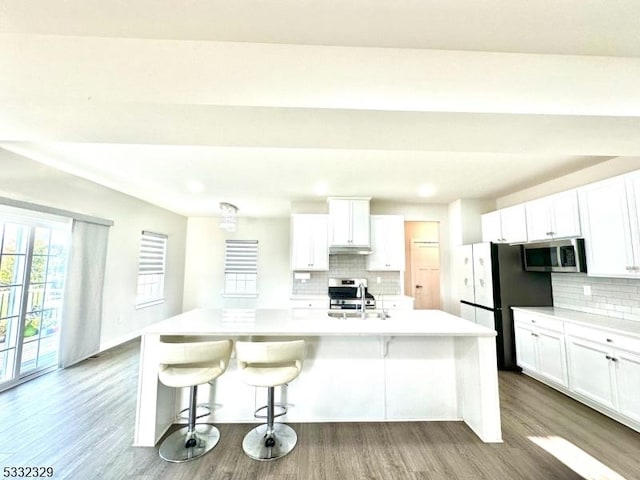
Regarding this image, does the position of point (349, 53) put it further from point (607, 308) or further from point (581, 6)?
point (607, 308)

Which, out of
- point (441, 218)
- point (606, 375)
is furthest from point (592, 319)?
point (441, 218)

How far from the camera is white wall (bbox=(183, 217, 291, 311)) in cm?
648

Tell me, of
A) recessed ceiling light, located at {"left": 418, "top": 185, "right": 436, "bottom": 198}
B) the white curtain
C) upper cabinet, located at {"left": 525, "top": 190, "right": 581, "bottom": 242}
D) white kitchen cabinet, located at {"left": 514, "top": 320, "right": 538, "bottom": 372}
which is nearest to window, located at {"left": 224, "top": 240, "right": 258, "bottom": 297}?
the white curtain

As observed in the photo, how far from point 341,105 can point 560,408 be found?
3.41 m

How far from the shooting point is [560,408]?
8.75ft

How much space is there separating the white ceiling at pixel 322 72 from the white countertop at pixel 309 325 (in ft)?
4.61

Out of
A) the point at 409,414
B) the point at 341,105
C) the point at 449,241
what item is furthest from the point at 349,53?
the point at 449,241

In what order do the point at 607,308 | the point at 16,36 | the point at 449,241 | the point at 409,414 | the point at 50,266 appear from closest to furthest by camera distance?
the point at 16,36 < the point at 409,414 < the point at 607,308 < the point at 50,266 < the point at 449,241

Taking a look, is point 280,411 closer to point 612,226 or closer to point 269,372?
point 269,372

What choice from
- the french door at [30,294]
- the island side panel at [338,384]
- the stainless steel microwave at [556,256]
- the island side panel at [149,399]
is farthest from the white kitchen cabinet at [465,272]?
the french door at [30,294]

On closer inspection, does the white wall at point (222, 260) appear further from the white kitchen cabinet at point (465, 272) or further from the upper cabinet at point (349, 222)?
the white kitchen cabinet at point (465, 272)

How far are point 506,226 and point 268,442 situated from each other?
155 inches

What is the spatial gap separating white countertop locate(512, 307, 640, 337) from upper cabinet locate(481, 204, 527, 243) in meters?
0.90

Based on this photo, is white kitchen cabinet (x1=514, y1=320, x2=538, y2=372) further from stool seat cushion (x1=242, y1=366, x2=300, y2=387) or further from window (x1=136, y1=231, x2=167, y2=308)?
window (x1=136, y1=231, x2=167, y2=308)
